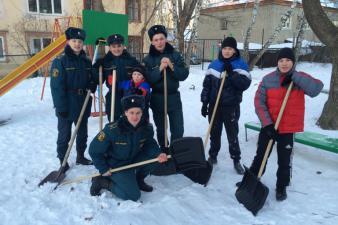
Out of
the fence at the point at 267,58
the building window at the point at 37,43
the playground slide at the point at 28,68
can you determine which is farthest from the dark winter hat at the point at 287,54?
the building window at the point at 37,43

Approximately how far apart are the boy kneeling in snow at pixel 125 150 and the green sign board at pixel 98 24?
3.70 metres

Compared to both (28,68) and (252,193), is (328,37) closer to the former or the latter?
(252,193)

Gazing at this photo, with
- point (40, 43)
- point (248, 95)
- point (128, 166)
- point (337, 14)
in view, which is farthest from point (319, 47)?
point (128, 166)

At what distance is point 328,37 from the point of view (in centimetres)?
550

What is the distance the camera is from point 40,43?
17281 millimetres

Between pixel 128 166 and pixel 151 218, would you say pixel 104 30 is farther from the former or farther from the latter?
pixel 151 218

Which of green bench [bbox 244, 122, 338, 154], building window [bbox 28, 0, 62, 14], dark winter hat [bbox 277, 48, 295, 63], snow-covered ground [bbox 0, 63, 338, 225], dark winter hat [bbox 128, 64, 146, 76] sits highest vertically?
building window [bbox 28, 0, 62, 14]

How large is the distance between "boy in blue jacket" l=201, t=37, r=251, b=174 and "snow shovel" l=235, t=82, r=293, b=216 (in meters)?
0.67

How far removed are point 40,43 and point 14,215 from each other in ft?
51.9

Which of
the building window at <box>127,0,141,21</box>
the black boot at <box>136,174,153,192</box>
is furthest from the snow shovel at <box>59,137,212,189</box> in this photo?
the building window at <box>127,0,141,21</box>

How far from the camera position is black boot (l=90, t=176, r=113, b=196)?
352cm

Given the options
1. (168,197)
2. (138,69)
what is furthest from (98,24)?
(168,197)

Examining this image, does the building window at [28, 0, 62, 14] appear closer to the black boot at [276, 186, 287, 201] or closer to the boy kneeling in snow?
the boy kneeling in snow

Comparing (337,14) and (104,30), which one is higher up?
(337,14)
